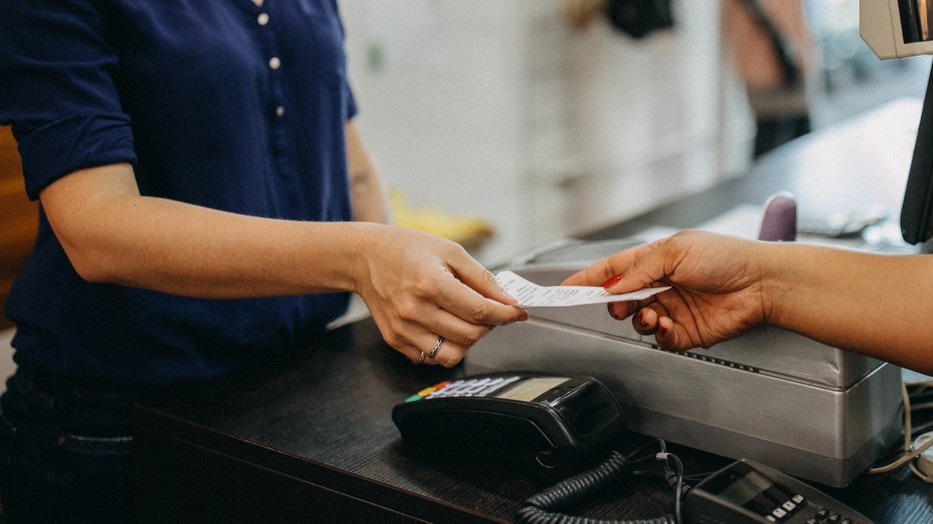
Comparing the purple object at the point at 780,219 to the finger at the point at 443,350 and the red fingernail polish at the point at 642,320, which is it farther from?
the finger at the point at 443,350

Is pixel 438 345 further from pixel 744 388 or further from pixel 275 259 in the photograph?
pixel 744 388

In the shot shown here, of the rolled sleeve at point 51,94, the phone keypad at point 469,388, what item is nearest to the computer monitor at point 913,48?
the phone keypad at point 469,388

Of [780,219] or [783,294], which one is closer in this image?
[783,294]

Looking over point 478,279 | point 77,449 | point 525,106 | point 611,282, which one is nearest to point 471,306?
point 478,279

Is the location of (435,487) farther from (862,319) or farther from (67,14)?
(67,14)

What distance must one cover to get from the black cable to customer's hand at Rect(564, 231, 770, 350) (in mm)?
130

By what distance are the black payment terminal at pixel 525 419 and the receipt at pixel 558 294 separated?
106 mm

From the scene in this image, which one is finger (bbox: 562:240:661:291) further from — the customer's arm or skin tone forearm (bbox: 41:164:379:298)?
skin tone forearm (bbox: 41:164:379:298)

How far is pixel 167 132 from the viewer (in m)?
1.17

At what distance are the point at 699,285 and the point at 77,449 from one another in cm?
87

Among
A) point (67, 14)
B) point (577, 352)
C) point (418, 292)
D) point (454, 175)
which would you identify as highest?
point (67, 14)

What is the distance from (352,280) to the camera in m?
1.00

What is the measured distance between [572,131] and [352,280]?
326 cm

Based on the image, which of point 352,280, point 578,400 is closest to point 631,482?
point 578,400
